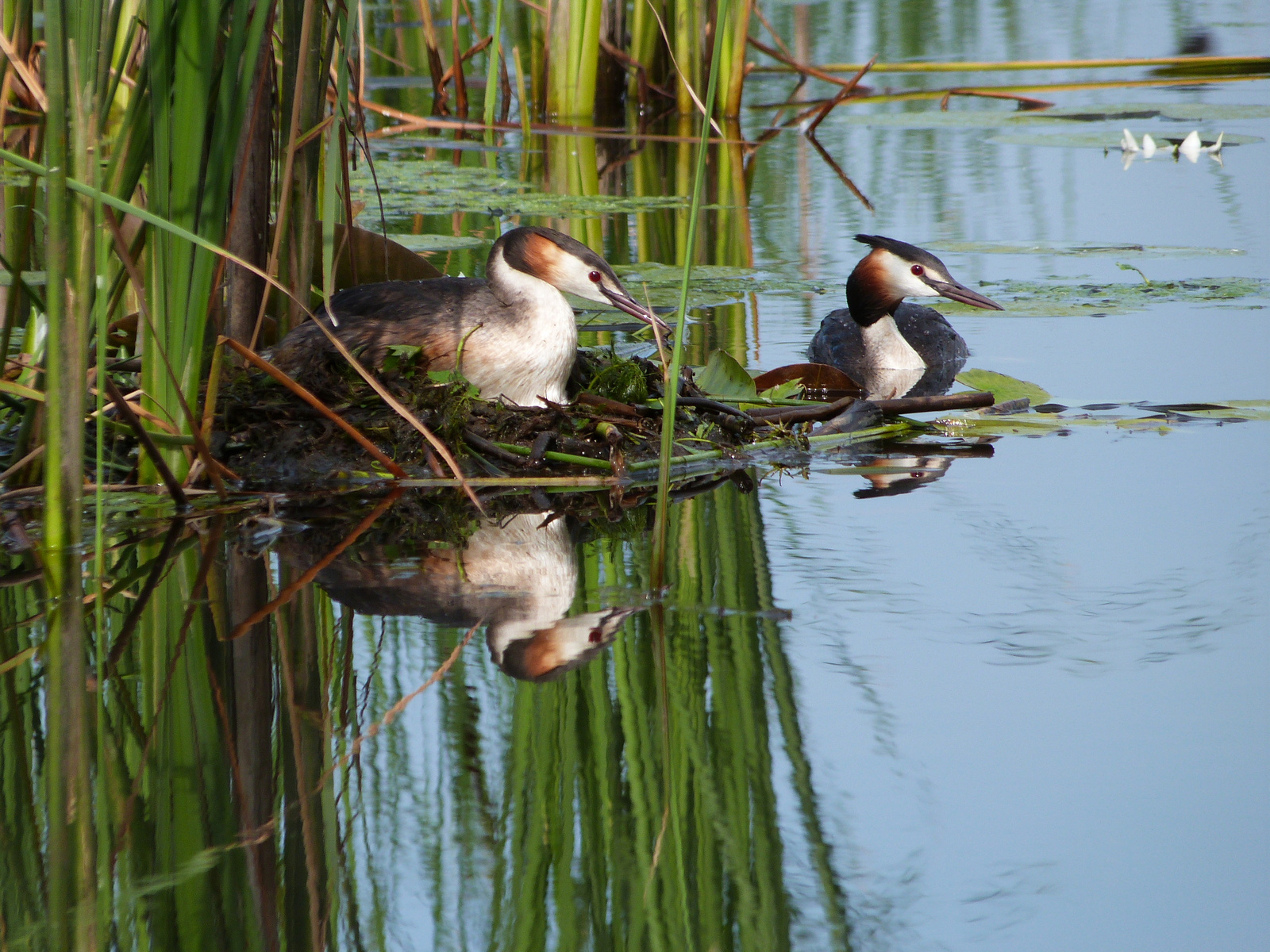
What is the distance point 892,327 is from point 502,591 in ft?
9.99

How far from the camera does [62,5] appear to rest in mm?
2662

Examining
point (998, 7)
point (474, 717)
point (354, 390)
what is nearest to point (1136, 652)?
point (474, 717)

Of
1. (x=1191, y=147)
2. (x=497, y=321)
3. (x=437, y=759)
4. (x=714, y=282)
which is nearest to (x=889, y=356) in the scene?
(x=714, y=282)

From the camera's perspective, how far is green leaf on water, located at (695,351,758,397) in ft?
13.9

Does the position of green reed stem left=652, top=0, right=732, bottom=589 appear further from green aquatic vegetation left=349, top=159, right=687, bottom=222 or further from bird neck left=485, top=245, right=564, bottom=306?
green aquatic vegetation left=349, top=159, right=687, bottom=222

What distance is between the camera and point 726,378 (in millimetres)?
4273

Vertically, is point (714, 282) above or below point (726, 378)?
above

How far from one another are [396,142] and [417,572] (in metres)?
7.70

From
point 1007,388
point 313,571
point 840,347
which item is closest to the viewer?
point 313,571

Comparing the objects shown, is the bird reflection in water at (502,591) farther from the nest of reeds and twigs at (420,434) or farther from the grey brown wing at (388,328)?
the grey brown wing at (388,328)

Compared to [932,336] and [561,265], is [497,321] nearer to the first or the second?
[561,265]

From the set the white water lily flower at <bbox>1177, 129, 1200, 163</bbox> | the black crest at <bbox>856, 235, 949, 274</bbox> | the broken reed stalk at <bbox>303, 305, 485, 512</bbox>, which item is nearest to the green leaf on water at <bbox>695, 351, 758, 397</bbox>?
the broken reed stalk at <bbox>303, 305, 485, 512</bbox>

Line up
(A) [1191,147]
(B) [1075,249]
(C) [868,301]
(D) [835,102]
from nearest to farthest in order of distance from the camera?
(C) [868,301] < (B) [1075,249] < (A) [1191,147] < (D) [835,102]

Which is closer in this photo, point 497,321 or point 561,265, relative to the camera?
point 497,321
